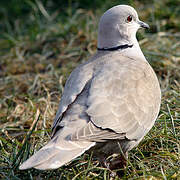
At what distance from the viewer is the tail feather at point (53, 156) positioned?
2729 millimetres

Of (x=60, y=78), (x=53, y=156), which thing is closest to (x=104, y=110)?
(x=53, y=156)

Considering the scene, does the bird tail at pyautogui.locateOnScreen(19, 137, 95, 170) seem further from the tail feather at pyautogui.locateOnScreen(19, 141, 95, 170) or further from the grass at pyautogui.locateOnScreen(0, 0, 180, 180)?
the grass at pyautogui.locateOnScreen(0, 0, 180, 180)

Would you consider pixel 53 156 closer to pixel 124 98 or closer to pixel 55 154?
pixel 55 154

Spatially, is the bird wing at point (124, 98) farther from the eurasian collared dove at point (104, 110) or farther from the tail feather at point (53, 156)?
the tail feather at point (53, 156)

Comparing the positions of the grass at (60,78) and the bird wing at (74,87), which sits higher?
the bird wing at (74,87)

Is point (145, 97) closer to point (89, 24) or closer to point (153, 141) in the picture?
point (153, 141)

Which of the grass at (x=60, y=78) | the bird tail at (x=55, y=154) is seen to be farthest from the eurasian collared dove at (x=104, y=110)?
the grass at (x=60, y=78)

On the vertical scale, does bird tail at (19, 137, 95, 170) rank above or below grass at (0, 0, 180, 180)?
above

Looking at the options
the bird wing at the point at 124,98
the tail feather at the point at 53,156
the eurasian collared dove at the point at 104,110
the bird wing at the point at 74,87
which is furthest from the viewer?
the bird wing at the point at 74,87

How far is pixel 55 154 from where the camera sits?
9.30 ft

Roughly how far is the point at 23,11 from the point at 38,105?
3270 mm

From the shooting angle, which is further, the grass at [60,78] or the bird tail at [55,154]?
the grass at [60,78]

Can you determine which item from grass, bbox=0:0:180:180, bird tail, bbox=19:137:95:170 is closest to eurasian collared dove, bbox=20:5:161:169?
bird tail, bbox=19:137:95:170

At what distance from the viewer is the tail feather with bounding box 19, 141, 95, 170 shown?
2729mm
